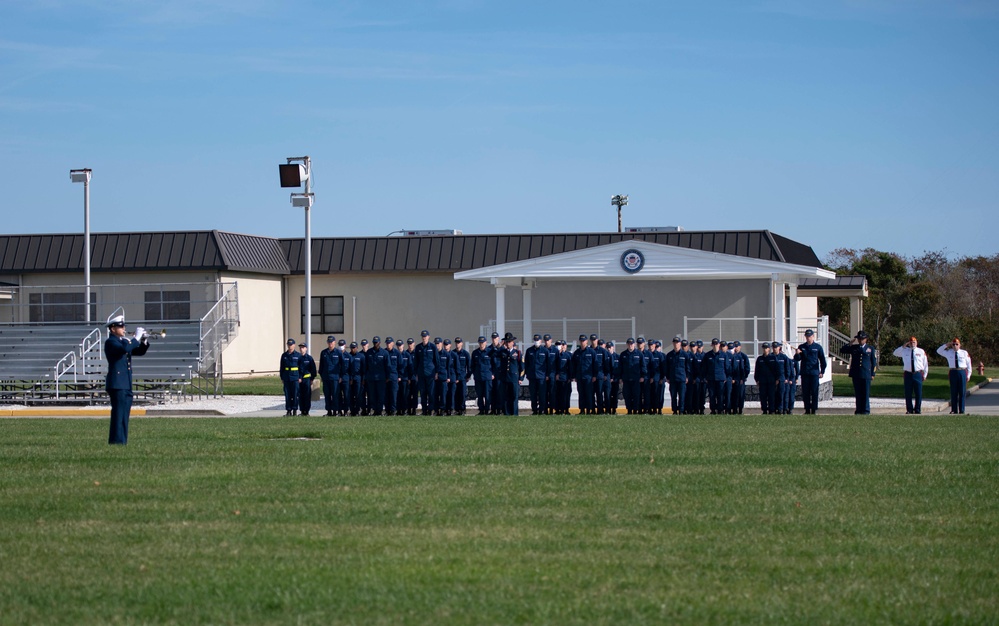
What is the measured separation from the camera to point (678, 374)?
79.7 feet

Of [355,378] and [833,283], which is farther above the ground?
[833,283]

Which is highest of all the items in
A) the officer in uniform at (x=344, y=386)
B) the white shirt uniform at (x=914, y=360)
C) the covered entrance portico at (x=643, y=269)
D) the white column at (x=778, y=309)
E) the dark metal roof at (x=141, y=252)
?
the dark metal roof at (x=141, y=252)

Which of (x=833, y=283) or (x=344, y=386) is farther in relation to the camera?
(x=833, y=283)

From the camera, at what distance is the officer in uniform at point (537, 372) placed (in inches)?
966

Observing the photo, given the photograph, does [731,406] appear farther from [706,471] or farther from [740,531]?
[740,531]

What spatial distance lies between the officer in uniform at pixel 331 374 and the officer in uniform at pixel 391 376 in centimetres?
104

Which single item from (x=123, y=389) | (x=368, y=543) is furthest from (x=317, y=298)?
(x=368, y=543)

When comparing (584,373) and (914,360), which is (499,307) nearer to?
(584,373)

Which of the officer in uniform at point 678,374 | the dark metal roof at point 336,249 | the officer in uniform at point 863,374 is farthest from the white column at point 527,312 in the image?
the officer in uniform at point 863,374

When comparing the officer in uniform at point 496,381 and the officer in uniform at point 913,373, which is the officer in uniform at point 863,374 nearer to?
the officer in uniform at point 913,373

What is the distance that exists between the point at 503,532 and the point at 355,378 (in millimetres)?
16307

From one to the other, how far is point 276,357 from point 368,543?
34.7 meters

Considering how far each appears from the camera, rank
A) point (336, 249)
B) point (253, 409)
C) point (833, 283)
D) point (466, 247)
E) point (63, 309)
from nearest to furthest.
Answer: point (253, 409) < point (63, 309) < point (466, 247) < point (336, 249) < point (833, 283)

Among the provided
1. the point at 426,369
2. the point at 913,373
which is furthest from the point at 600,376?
the point at 913,373
